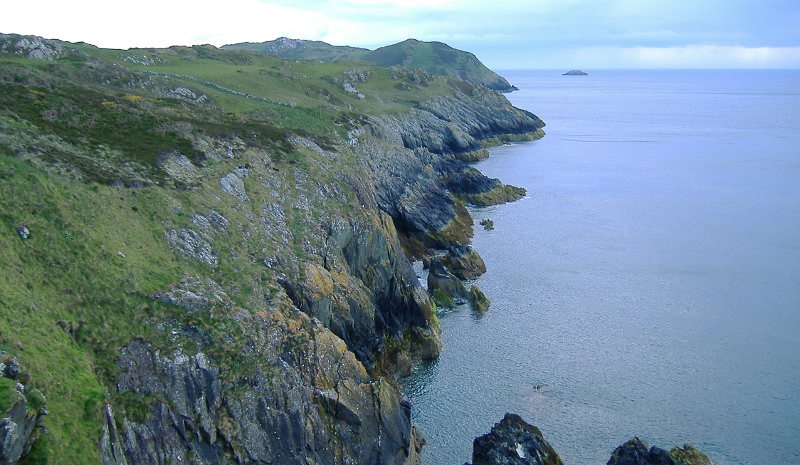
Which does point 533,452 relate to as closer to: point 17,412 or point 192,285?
point 192,285

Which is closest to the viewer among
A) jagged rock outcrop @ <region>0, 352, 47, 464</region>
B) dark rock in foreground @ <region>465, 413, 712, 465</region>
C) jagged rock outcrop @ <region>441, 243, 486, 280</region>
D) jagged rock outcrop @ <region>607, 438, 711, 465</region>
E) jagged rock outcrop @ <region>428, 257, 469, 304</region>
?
jagged rock outcrop @ <region>0, 352, 47, 464</region>

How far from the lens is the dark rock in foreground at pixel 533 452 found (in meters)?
28.8

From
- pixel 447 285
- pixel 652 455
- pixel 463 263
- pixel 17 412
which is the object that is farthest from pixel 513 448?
pixel 463 263

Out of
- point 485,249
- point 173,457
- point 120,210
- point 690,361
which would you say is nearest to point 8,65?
point 120,210

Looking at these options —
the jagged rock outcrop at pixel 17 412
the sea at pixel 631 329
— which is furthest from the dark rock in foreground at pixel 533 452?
the jagged rock outcrop at pixel 17 412

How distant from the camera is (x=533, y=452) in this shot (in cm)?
2950

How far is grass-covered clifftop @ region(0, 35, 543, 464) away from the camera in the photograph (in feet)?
74.4

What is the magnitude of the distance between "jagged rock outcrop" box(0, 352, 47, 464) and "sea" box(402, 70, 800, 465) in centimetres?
1941

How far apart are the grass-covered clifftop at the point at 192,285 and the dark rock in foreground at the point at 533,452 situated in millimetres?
4030

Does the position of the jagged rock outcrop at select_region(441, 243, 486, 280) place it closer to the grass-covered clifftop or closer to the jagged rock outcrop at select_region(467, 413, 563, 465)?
the grass-covered clifftop

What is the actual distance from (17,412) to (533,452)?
71.5 ft

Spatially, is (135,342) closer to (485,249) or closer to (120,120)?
(120,120)

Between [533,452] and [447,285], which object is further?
[447,285]

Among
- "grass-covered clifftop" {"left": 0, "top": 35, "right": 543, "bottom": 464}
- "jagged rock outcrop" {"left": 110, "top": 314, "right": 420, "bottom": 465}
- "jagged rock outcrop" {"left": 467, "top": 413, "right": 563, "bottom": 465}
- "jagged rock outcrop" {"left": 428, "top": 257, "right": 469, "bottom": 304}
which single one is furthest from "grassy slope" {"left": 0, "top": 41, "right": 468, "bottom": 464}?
"jagged rock outcrop" {"left": 467, "top": 413, "right": 563, "bottom": 465}
